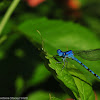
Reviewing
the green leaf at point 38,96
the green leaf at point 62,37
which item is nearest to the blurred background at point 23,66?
the green leaf at point 38,96

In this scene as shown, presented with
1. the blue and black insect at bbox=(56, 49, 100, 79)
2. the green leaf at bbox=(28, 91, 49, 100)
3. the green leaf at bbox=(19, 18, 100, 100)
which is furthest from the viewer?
the green leaf at bbox=(28, 91, 49, 100)

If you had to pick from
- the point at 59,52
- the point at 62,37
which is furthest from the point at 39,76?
the point at 62,37

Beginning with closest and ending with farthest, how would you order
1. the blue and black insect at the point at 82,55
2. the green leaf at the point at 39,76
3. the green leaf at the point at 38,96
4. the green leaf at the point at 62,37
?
the green leaf at the point at 62,37 < the blue and black insect at the point at 82,55 < the green leaf at the point at 38,96 < the green leaf at the point at 39,76

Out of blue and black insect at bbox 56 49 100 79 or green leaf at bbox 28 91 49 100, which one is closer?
blue and black insect at bbox 56 49 100 79

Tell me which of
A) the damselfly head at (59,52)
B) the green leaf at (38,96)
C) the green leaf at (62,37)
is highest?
the green leaf at (62,37)

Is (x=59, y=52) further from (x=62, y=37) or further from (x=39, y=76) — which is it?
(x=39, y=76)

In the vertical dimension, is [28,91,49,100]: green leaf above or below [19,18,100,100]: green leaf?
below

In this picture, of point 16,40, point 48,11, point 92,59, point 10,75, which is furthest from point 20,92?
point 48,11

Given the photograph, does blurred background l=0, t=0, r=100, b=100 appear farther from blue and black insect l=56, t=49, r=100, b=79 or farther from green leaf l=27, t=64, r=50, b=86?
blue and black insect l=56, t=49, r=100, b=79

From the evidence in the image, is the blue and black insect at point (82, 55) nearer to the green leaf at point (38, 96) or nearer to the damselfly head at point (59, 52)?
the damselfly head at point (59, 52)

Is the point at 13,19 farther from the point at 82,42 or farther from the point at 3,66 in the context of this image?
the point at 82,42

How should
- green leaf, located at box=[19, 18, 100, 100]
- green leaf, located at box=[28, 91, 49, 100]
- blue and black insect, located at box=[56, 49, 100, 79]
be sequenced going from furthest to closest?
green leaf, located at box=[28, 91, 49, 100] < blue and black insect, located at box=[56, 49, 100, 79] < green leaf, located at box=[19, 18, 100, 100]

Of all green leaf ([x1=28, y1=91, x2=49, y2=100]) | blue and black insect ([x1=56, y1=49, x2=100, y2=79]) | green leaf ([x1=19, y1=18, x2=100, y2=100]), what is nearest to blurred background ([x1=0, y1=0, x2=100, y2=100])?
green leaf ([x1=28, y1=91, x2=49, y2=100])
